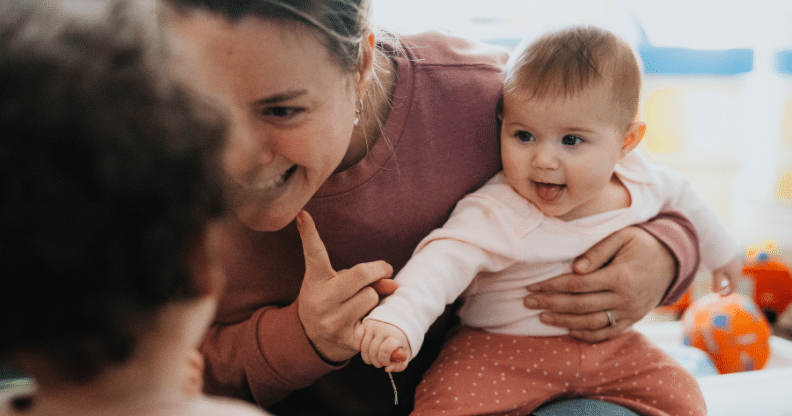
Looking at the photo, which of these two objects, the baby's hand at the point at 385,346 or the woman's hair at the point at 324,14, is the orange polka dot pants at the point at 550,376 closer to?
the baby's hand at the point at 385,346

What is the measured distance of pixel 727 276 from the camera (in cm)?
126

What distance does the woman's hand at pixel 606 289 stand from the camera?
1.03 m

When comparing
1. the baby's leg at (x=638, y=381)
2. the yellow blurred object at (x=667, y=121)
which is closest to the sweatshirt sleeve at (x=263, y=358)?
the baby's leg at (x=638, y=381)

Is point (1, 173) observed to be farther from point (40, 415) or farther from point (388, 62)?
point (388, 62)

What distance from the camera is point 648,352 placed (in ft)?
3.43

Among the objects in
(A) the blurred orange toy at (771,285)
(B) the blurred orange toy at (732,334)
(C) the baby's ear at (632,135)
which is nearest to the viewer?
(C) the baby's ear at (632,135)

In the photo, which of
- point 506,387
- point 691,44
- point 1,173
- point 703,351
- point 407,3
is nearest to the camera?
point 1,173

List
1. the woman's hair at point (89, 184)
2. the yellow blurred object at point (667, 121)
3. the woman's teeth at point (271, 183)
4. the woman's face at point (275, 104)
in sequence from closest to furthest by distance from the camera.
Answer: the woman's hair at point (89, 184)
the woman's face at point (275, 104)
the woman's teeth at point (271, 183)
the yellow blurred object at point (667, 121)

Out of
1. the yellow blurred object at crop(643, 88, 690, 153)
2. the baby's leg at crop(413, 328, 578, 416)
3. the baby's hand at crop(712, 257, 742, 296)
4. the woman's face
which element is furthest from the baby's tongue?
the yellow blurred object at crop(643, 88, 690, 153)

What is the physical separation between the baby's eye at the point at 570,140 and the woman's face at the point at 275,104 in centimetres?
35

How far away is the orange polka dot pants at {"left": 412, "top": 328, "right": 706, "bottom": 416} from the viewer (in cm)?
96

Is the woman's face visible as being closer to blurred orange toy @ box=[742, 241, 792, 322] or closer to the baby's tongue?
the baby's tongue

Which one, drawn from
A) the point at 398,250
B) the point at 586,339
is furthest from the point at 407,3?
the point at 586,339

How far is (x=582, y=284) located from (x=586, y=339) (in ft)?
0.29
